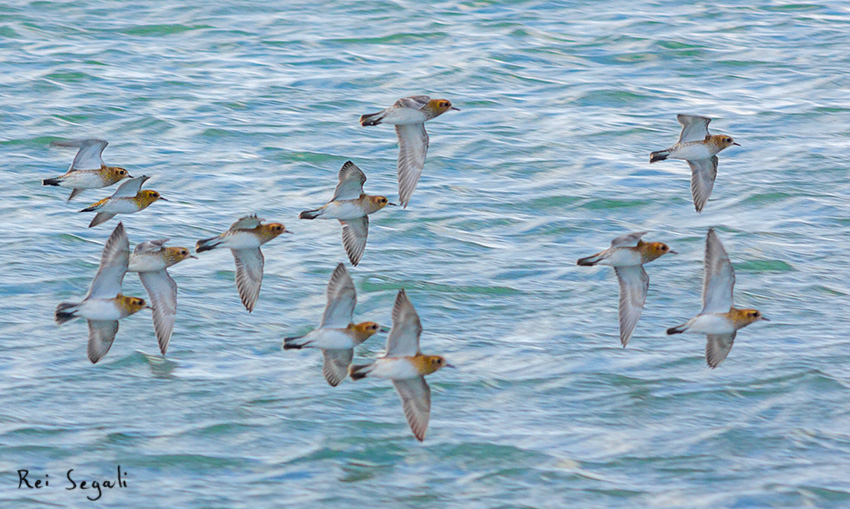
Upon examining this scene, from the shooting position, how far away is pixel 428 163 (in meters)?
20.5

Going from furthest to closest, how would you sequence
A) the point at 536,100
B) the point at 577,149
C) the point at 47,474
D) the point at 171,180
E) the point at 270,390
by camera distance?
the point at 536,100 → the point at 577,149 → the point at 171,180 → the point at 270,390 → the point at 47,474

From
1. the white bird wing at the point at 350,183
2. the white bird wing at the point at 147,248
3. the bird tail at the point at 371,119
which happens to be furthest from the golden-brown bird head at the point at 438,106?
the white bird wing at the point at 147,248

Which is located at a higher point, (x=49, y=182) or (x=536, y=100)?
(x=49, y=182)

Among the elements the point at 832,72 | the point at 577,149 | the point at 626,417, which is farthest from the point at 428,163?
the point at 832,72

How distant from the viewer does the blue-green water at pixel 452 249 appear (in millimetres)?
12766

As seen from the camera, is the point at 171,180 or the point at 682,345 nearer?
the point at 682,345

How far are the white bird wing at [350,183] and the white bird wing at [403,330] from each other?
2301 mm

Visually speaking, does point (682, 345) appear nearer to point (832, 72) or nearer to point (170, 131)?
point (170, 131)

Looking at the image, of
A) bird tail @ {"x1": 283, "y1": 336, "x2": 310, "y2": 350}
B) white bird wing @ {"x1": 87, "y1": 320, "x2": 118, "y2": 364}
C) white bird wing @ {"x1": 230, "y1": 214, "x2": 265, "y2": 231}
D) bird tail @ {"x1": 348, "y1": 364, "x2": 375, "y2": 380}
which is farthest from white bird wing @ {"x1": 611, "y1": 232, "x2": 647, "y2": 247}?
white bird wing @ {"x1": 87, "y1": 320, "x2": 118, "y2": 364}

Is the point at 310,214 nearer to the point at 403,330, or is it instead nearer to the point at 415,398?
the point at 403,330

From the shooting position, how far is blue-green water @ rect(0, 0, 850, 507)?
1277 cm

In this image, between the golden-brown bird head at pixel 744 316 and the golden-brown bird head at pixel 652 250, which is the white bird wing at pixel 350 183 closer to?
the golden-brown bird head at pixel 652 250

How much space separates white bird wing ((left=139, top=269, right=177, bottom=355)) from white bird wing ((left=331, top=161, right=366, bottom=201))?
218 centimetres

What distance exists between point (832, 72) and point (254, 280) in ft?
50.2
